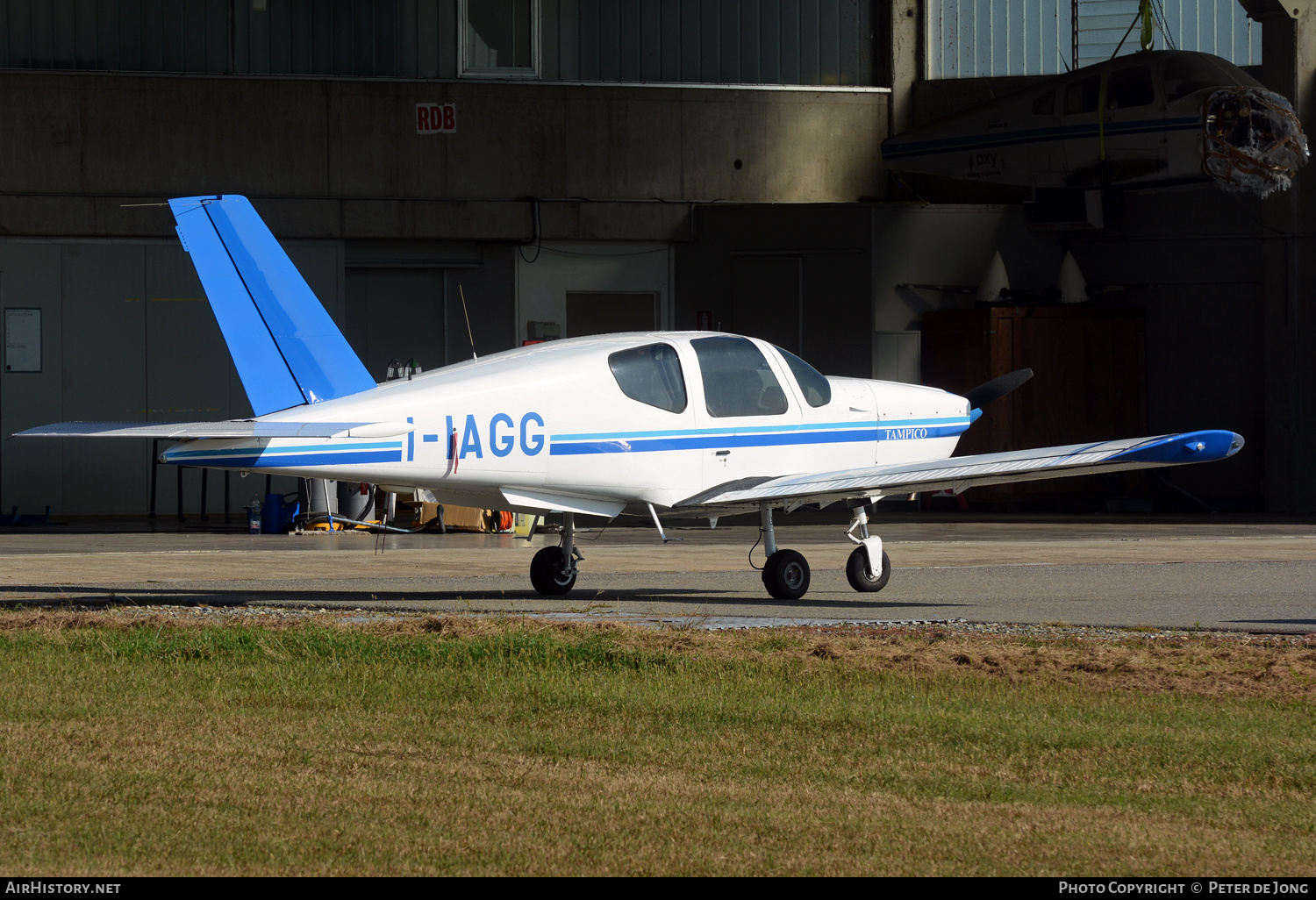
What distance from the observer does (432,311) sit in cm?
2573

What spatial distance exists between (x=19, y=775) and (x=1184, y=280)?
22872 mm

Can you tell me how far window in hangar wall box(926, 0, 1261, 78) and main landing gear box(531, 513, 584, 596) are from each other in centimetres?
1698

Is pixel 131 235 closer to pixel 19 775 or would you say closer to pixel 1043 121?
pixel 1043 121

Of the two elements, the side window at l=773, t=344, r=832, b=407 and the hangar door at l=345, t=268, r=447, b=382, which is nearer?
the side window at l=773, t=344, r=832, b=407

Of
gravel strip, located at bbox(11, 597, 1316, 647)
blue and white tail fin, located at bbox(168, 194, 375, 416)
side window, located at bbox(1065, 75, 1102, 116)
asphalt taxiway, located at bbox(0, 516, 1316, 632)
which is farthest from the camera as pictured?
side window, located at bbox(1065, 75, 1102, 116)

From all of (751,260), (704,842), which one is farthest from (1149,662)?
(751,260)

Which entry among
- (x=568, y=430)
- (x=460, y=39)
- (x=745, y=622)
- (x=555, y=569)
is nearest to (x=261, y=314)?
(x=568, y=430)

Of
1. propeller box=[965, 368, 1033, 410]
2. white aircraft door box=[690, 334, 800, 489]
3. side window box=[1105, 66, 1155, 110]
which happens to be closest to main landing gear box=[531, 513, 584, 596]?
white aircraft door box=[690, 334, 800, 489]

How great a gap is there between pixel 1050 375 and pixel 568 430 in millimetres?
14894

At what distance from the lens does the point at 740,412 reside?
40.8ft

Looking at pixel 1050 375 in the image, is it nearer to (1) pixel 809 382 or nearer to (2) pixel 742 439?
(1) pixel 809 382

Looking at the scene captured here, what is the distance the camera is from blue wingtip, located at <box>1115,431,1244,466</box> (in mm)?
10078

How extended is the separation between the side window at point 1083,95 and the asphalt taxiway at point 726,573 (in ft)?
22.1

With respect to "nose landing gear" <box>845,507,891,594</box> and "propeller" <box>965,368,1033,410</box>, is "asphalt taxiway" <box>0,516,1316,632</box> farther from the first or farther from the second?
"propeller" <box>965,368,1033,410</box>
